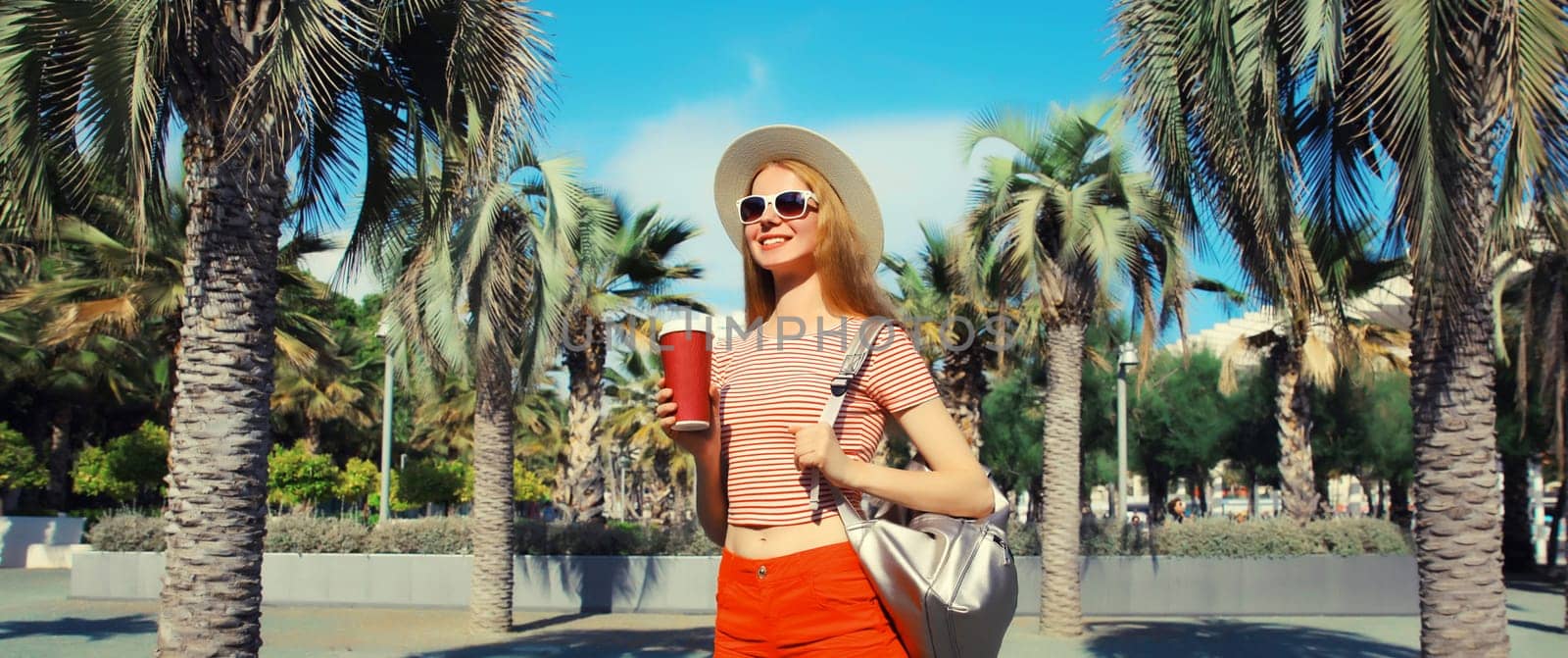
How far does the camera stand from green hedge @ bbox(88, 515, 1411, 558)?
17422 millimetres

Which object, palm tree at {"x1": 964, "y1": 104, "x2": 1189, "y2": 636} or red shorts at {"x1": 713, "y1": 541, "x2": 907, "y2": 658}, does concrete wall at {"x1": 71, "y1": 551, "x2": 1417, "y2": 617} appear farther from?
red shorts at {"x1": 713, "y1": 541, "x2": 907, "y2": 658}

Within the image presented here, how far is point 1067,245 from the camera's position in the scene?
44.0ft

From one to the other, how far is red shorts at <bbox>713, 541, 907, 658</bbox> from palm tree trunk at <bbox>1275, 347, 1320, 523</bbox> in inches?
723

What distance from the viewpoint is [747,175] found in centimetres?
271

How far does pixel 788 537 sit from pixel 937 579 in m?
0.30

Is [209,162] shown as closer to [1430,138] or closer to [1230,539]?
[1430,138]

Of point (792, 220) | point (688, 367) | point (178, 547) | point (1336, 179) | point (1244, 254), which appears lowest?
point (178, 547)

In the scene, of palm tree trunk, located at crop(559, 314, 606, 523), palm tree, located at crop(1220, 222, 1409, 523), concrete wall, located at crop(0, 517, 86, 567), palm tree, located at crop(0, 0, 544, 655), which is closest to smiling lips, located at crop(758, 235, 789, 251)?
palm tree, located at crop(0, 0, 544, 655)

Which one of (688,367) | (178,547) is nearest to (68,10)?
(178,547)

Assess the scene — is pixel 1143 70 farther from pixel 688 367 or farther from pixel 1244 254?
pixel 688 367

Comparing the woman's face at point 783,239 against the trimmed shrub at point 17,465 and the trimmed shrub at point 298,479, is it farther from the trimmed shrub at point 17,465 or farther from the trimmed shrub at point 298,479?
the trimmed shrub at point 17,465

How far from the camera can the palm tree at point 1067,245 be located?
13.4m

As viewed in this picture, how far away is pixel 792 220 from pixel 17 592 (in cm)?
2047

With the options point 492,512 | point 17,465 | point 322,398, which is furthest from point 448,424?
point 492,512
